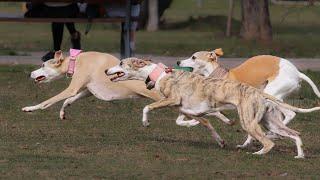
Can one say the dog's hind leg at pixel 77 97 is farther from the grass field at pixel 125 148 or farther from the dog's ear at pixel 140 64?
the dog's ear at pixel 140 64

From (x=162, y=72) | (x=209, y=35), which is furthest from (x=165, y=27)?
(x=162, y=72)

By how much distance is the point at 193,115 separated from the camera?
11.0 metres

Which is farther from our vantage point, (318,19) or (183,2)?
(183,2)

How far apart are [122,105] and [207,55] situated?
2.85 metres

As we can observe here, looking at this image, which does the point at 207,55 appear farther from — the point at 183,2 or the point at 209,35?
the point at 183,2

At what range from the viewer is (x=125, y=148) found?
10727mm

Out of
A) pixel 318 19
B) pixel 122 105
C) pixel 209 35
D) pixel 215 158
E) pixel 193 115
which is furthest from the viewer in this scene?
pixel 318 19

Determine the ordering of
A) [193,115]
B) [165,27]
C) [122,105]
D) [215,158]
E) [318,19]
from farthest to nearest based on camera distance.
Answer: [318,19]
[165,27]
[122,105]
[193,115]
[215,158]

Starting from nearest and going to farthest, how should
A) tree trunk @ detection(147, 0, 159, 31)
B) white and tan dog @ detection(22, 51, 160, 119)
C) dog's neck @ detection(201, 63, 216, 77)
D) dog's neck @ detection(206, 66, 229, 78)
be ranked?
1. dog's neck @ detection(206, 66, 229, 78)
2. dog's neck @ detection(201, 63, 216, 77)
3. white and tan dog @ detection(22, 51, 160, 119)
4. tree trunk @ detection(147, 0, 159, 31)

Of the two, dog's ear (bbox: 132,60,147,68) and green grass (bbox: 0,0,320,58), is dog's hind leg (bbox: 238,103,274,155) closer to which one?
dog's ear (bbox: 132,60,147,68)

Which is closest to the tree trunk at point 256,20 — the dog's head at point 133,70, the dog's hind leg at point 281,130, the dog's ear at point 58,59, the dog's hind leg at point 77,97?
the dog's hind leg at point 77,97

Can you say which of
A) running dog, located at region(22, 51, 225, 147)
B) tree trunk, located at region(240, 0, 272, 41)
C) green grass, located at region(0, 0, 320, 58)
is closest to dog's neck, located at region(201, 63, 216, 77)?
running dog, located at region(22, 51, 225, 147)

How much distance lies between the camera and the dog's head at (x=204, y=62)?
12.1 m

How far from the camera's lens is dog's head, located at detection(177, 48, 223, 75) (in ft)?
39.9
